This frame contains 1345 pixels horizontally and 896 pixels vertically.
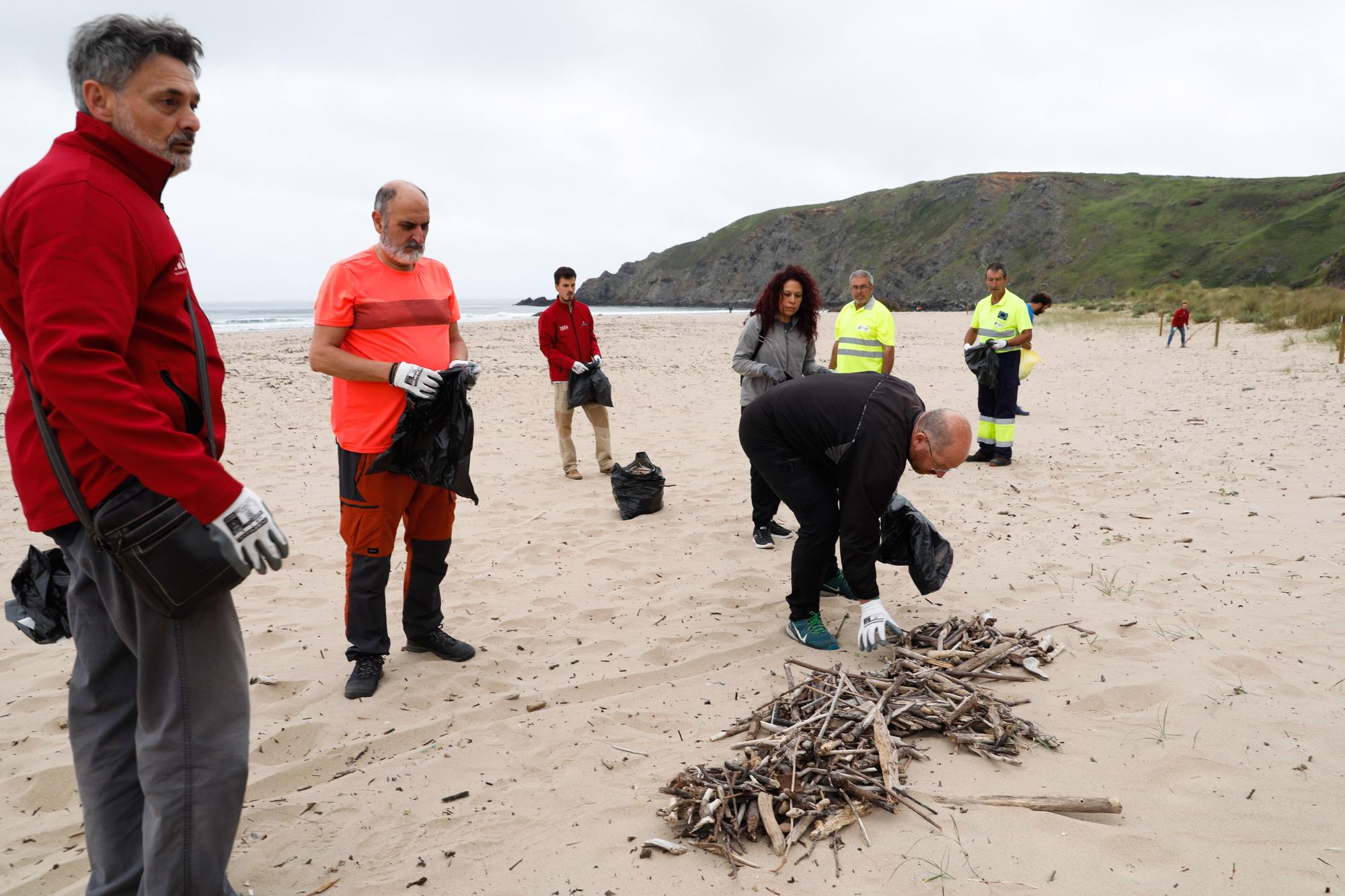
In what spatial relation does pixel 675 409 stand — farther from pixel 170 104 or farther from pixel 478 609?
pixel 170 104

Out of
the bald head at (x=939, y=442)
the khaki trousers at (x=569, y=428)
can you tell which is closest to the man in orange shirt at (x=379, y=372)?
the bald head at (x=939, y=442)

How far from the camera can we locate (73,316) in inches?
64.7

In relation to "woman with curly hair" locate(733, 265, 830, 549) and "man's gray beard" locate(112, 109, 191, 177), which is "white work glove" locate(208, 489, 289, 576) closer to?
"man's gray beard" locate(112, 109, 191, 177)

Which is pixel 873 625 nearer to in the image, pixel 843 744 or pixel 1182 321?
pixel 843 744

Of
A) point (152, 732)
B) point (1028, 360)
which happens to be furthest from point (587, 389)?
point (152, 732)

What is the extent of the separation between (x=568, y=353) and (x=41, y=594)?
560cm

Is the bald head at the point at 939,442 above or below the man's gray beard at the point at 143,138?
below

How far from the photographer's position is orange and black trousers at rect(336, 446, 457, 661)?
348 centimetres

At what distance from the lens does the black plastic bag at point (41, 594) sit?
7.29ft

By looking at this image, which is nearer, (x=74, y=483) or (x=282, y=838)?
(x=74, y=483)

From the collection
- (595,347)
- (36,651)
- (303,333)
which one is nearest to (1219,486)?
(595,347)

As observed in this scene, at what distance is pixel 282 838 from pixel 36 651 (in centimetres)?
243

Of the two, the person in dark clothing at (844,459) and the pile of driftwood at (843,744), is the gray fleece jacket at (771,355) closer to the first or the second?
the person in dark clothing at (844,459)

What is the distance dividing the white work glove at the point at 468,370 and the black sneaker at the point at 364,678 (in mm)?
1386
